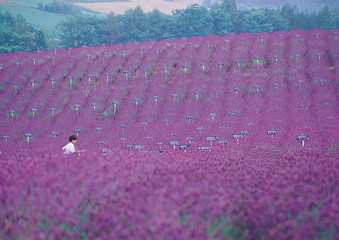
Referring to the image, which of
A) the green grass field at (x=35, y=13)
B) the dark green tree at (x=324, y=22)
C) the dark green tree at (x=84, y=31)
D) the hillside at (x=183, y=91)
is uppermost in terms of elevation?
the dark green tree at (x=324, y=22)

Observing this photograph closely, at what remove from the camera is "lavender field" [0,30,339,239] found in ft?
14.0

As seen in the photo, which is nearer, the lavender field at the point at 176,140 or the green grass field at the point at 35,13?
the lavender field at the point at 176,140

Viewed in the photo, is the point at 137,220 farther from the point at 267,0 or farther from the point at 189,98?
the point at 267,0

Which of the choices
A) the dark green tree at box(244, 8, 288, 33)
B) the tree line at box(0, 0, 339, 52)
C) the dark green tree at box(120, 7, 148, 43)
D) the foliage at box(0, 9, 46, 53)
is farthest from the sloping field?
the foliage at box(0, 9, 46, 53)

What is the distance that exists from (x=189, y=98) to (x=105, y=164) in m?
13.4

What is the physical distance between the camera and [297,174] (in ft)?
16.3

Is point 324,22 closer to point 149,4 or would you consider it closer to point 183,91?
point 149,4

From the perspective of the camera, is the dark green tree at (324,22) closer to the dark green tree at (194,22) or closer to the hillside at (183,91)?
the dark green tree at (194,22)

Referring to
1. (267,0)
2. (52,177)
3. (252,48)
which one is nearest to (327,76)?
(252,48)

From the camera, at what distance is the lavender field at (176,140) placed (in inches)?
168

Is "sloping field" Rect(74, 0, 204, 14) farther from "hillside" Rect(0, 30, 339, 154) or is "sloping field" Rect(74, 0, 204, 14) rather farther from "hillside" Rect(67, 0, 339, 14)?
"hillside" Rect(0, 30, 339, 154)

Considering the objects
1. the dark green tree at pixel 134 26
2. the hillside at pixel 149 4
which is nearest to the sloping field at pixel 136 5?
the hillside at pixel 149 4

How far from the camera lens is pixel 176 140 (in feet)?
44.0

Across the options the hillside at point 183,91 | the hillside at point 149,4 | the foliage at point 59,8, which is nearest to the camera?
A: the hillside at point 183,91
